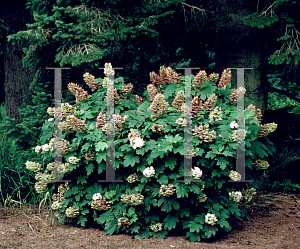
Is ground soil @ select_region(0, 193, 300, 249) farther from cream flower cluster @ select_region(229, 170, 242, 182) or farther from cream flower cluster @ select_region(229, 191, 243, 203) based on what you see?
Result: cream flower cluster @ select_region(229, 170, 242, 182)

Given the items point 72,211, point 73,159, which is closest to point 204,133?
point 73,159

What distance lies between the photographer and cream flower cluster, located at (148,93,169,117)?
3.42 m

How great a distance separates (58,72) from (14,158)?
151cm

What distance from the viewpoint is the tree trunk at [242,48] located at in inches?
203

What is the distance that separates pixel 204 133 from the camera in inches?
132

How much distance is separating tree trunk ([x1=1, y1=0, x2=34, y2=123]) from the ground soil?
7.64 ft

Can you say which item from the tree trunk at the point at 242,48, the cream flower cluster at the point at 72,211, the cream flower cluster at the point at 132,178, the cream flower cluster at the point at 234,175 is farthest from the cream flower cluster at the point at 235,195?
the tree trunk at the point at 242,48

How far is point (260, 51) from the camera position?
17.1ft

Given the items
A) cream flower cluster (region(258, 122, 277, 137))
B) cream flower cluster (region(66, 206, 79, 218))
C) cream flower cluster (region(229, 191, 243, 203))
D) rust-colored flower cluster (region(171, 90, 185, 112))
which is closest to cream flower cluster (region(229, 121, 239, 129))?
cream flower cluster (region(258, 122, 277, 137))

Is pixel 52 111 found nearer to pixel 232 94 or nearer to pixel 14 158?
pixel 14 158

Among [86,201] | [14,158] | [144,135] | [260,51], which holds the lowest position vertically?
[86,201]

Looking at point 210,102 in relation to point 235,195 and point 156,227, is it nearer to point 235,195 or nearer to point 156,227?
point 235,195

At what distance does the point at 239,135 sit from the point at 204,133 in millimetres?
369

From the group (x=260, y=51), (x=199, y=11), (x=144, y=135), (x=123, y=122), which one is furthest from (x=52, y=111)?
(x=260, y=51)
